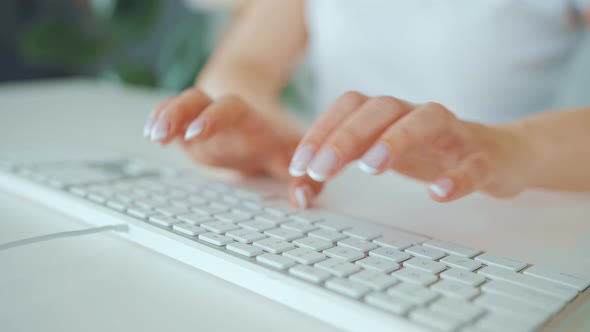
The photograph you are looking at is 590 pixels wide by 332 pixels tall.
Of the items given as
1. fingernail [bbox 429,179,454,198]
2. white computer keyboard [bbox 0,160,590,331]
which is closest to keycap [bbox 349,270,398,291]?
white computer keyboard [bbox 0,160,590,331]

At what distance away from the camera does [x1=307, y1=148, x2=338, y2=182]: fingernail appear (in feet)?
1.26

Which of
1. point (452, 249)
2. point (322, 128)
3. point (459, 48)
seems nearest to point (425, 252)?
point (452, 249)

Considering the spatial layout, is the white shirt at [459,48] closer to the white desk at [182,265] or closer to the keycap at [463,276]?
the white desk at [182,265]

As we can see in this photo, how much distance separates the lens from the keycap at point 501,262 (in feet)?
1.07

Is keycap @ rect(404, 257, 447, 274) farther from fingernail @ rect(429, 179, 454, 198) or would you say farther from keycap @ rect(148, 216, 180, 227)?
keycap @ rect(148, 216, 180, 227)

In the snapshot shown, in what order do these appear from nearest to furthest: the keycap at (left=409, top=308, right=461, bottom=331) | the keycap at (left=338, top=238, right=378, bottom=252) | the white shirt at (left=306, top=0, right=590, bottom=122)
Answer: the keycap at (left=409, top=308, right=461, bottom=331)
the keycap at (left=338, top=238, right=378, bottom=252)
the white shirt at (left=306, top=0, right=590, bottom=122)

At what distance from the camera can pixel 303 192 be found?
470 millimetres

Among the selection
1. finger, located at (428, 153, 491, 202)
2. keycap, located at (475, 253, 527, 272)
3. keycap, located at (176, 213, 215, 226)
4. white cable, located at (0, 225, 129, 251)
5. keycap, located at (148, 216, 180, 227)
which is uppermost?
finger, located at (428, 153, 491, 202)

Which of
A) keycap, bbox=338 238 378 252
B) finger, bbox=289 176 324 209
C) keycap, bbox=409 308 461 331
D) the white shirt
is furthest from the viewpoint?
the white shirt

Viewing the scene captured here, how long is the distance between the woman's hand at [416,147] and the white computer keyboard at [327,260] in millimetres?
48

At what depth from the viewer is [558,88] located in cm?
89

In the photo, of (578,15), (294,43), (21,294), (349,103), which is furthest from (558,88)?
(21,294)

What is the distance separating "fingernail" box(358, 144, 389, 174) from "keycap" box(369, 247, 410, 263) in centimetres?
5

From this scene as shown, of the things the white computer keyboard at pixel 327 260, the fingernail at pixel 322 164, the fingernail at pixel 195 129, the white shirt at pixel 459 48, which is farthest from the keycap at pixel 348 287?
the white shirt at pixel 459 48
